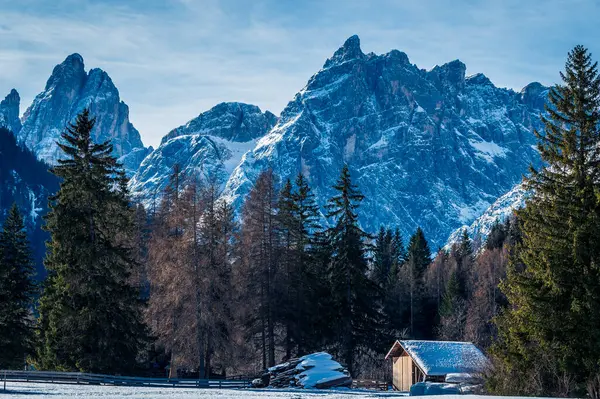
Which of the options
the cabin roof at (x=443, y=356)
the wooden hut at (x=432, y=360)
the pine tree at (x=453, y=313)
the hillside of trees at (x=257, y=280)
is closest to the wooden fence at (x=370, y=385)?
the wooden hut at (x=432, y=360)

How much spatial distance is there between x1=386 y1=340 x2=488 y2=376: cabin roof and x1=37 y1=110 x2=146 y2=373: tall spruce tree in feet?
69.0

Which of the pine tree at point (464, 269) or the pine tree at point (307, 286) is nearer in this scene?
the pine tree at point (307, 286)

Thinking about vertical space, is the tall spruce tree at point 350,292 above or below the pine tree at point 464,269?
below

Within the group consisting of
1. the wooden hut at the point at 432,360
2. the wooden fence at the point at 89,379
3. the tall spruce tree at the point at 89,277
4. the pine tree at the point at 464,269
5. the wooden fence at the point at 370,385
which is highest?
the pine tree at the point at 464,269

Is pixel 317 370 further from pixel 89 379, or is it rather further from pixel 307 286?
pixel 89 379

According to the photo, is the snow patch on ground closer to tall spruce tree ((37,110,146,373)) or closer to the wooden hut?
the wooden hut

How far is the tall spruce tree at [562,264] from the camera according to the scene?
27.5 m

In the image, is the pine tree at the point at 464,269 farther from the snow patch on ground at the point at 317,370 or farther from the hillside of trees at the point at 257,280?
the snow patch on ground at the point at 317,370

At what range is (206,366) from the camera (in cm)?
4622

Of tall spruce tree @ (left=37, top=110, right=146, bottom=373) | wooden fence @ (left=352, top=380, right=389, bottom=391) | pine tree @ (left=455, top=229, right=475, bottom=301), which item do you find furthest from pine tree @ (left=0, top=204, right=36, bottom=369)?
pine tree @ (left=455, top=229, right=475, bottom=301)

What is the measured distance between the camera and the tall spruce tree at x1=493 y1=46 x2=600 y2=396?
90.1 feet

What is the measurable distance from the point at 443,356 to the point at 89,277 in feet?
87.8

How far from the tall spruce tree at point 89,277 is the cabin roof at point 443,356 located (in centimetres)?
2102

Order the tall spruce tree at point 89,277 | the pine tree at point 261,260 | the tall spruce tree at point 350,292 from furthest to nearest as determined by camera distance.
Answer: the tall spruce tree at point 350,292 → the pine tree at point 261,260 → the tall spruce tree at point 89,277
